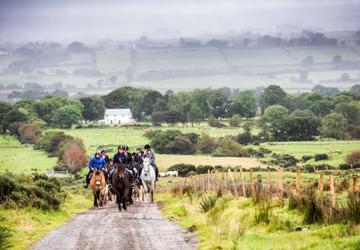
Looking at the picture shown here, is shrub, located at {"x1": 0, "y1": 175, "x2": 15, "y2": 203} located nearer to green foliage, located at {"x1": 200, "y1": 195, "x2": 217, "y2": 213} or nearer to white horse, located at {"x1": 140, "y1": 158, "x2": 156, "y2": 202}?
green foliage, located at {"x1": 200, "y1": 195, "x2": 217, "y2": 213}

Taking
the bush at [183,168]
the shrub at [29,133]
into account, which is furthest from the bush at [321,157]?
the shrub at [29,133]

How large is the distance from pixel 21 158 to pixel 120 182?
90191 millimetres

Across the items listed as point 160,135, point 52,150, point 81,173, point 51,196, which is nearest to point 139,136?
point 160,135

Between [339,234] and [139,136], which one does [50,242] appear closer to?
[339,234]

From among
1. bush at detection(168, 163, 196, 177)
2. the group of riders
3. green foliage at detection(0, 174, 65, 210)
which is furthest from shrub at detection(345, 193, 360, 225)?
bush at detection(168, 163, 196, 177)

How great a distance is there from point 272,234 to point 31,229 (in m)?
9.59

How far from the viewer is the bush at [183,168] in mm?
99287

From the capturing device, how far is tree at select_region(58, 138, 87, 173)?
352ft

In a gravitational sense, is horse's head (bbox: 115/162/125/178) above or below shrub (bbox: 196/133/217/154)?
above

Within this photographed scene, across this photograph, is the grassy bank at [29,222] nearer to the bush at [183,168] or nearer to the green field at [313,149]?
the bush at [183,168]

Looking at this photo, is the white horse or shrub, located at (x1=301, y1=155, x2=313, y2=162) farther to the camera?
shrub, located at (x1=301, y1=155, x2=313, y2=162)

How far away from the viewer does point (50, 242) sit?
934 inches

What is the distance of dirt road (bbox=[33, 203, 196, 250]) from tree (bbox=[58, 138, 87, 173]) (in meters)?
74.4

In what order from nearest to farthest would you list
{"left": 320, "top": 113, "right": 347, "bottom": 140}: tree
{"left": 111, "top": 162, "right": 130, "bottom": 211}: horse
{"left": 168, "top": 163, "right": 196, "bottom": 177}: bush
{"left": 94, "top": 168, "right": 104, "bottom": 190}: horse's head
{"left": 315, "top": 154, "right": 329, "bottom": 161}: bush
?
{"left": 111, "top": 162, "right": 130, "bottom": 211}: horse → {"left": 94, "top": 168, "right": 104, "bottom": 190}: horse's head → {"left": 168, "top": 163, "right": 196, "bottom": 177}: bush → {"left": 315, "top": 154, "right": 329, "bottom": 161}: bush → {"left": 320, "top": 113, "right": 347, "bottom": 140}: tree
